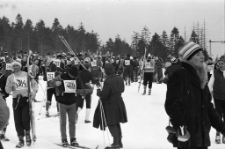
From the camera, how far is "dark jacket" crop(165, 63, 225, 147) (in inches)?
136

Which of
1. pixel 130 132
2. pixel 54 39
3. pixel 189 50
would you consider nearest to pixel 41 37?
pixel 54 39

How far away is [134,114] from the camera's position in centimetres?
1158

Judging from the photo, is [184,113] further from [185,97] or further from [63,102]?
[63,102]

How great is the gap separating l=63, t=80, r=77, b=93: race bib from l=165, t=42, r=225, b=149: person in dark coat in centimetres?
407

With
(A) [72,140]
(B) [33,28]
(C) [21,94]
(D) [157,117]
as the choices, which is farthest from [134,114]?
(B) [33,28]

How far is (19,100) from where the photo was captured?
727 centimetres

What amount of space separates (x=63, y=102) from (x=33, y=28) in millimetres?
77503

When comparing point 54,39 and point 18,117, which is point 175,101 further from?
point 54,39

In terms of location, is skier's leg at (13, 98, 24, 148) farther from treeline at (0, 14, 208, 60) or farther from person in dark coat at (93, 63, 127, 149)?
treeline at (0, 14, 208, 60)

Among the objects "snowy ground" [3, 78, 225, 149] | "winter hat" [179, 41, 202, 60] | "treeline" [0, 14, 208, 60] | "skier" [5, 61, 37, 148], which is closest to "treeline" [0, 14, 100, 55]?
"treeline" [0, 14, 208, 60]

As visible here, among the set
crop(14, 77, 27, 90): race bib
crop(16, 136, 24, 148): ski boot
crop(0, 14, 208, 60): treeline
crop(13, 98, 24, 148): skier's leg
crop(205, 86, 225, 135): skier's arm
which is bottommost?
crop(16, 136, 24, 148): ski boot

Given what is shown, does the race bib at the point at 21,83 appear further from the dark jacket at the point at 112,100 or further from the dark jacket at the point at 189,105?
the dark jacket at the point at 189,105

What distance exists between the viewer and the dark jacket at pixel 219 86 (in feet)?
24.7

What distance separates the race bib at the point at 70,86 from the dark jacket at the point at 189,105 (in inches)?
161
